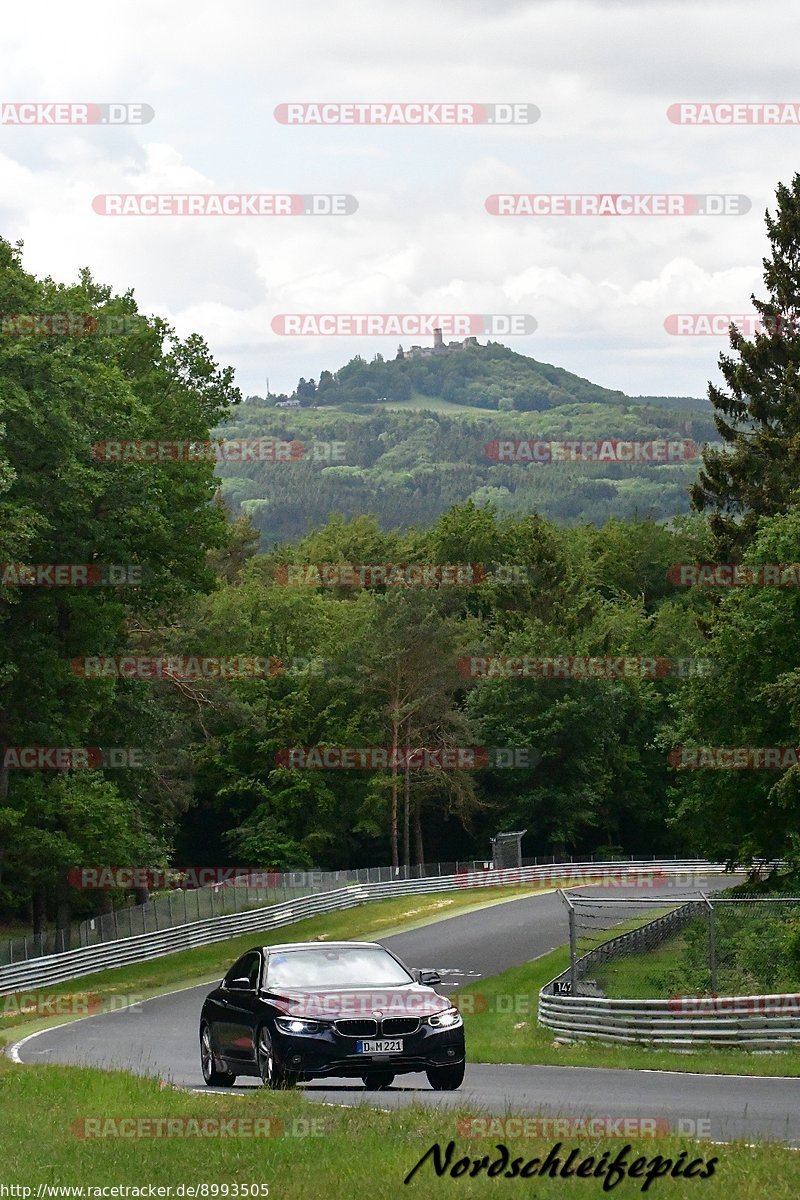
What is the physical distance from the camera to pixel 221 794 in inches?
3258

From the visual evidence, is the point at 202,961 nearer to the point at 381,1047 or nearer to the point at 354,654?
the point at 381,1047

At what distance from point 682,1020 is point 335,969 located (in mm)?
6701

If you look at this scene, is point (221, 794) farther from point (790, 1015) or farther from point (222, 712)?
point (790, 1015)

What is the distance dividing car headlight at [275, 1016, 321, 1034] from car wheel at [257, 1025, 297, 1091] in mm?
237

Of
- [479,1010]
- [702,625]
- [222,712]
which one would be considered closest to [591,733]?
[222,712]

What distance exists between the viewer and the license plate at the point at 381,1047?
49.4ft

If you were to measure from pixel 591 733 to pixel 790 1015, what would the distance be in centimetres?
6648

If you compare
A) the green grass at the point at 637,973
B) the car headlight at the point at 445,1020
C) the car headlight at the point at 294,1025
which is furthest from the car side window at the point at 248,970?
the green grass at the point at 637,973

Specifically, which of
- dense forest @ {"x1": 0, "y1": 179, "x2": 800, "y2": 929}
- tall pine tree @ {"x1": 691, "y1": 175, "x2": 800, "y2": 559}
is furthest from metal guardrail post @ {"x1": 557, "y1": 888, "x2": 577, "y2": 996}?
tall pine tree @ {"x1": 691, "y1": 175, "x2": 800, "y2": 559}

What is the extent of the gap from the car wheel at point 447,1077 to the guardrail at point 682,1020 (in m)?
5.41

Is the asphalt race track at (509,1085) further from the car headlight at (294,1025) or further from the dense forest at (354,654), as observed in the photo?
the dense forest at (354,654)

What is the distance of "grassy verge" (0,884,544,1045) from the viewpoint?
3522 cm

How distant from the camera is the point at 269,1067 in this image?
50.9 ft

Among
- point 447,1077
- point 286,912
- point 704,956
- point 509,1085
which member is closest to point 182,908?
point 286,912
